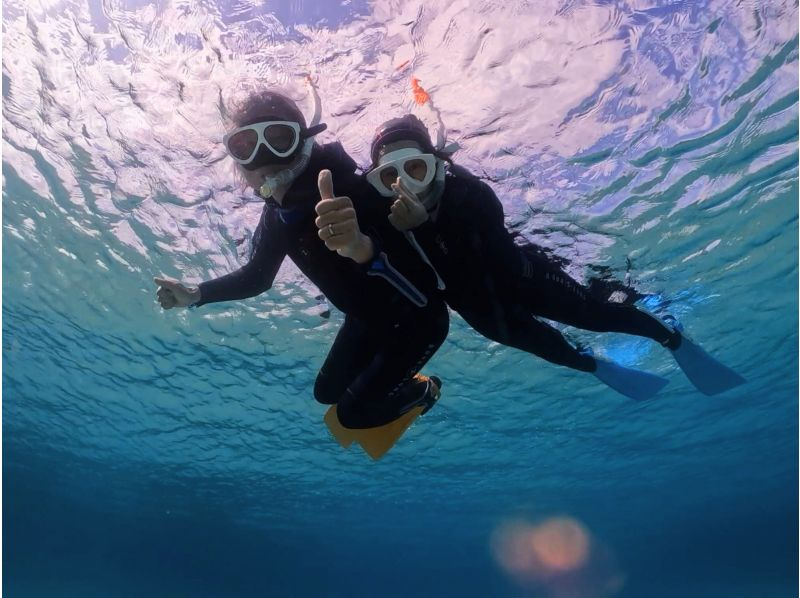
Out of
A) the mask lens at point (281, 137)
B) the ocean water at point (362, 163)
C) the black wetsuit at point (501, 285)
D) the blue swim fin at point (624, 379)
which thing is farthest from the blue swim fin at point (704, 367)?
the mask lens at point (281, 137)

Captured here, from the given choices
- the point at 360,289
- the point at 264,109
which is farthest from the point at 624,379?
the point at 264,109

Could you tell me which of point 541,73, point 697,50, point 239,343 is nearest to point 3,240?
point 239,343

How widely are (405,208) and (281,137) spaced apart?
4.98ft

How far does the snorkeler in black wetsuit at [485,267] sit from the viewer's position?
4.80 meters

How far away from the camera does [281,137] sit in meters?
4.83

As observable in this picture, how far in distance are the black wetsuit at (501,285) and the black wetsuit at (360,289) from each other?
1.08ft

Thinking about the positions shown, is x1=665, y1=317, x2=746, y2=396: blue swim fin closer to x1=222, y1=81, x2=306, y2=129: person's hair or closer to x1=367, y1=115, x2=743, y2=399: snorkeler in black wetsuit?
x1=367, y1=115, x2=743, y2=399: snorkeler in black wetsuit

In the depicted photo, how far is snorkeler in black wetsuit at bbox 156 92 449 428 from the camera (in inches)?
188

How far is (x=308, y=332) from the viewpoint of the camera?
1427cm

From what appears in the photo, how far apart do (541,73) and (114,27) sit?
237 inches

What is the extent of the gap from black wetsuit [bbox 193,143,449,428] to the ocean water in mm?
2849

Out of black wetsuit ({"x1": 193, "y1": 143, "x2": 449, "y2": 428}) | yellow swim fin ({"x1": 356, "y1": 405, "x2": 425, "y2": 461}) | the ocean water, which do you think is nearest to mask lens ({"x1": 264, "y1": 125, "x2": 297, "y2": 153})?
black wetsuit ({"x1": 193, "y1": 143, "x2": 449, "y2": 428})

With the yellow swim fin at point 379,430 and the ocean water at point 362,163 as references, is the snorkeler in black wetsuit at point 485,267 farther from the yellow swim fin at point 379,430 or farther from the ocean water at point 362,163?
the ocean water at point 362,163

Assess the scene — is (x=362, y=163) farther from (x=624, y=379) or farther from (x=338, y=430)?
(x=624, y=379)
